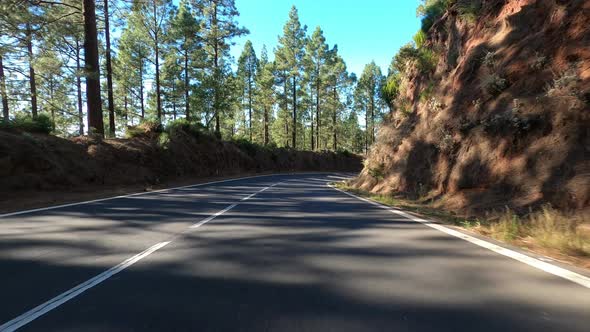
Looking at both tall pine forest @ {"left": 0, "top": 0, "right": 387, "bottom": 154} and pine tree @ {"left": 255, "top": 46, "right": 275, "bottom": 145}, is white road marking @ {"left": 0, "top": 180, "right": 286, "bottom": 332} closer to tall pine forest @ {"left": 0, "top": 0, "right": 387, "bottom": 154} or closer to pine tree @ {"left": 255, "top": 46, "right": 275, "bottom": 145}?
tall pine forest @ {"left": 0, "top": 0, "right": 387, "bottom": 154}

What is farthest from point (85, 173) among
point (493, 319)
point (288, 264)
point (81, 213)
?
point (493, 319)

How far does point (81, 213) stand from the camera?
28.5 feet

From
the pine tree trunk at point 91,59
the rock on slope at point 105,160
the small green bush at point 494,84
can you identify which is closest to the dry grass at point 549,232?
the small green bush at point 494,84

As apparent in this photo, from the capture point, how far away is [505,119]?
1004 cm

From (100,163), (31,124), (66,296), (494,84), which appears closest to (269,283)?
(66,296)

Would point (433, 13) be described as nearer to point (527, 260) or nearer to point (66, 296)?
point (527, 260)

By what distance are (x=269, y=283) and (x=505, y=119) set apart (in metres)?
9.13

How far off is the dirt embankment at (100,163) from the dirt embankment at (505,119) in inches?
496

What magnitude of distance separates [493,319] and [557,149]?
7128 mm

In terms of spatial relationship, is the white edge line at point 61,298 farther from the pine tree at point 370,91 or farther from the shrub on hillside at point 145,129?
the pine tree at point 370,91

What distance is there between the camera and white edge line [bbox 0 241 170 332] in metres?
2.84

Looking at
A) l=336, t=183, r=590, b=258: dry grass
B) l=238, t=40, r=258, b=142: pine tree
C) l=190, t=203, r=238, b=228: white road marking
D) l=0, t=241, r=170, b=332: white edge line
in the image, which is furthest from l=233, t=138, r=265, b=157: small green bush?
l=0, t=241, r=170, b=332: white edge line

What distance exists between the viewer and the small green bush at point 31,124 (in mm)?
14883

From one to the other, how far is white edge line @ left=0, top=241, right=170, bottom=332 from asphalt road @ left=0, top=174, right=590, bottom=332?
0.02 m
